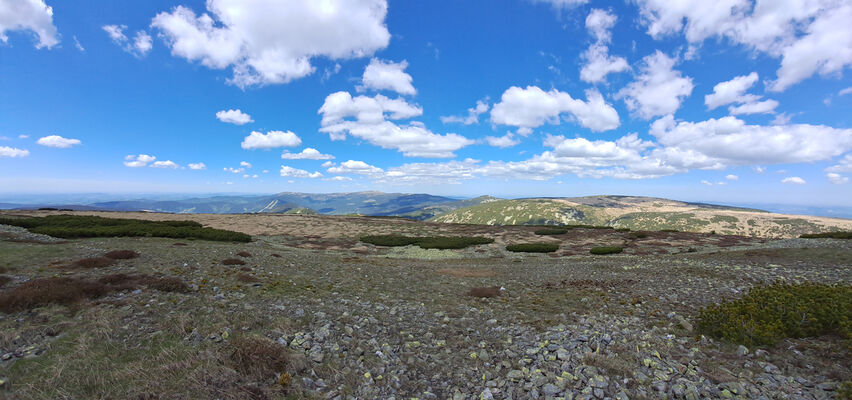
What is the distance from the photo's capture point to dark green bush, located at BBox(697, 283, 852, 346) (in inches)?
361

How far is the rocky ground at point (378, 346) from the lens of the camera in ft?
22.9

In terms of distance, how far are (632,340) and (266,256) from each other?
26581 millimetres

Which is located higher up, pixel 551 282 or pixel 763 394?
pixel 763 394

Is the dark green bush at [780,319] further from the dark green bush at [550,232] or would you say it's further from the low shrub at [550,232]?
the dark green bush at [550,232]

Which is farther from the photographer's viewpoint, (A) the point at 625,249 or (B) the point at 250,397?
(A) the point at 625,249

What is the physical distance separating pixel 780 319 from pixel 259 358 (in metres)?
15.6

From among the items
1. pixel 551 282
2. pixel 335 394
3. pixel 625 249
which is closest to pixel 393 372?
pixel 335 394

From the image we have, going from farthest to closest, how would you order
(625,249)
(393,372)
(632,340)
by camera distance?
(625,249), (632,340), (393,372)

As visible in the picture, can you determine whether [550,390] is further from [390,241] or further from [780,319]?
[390,241]

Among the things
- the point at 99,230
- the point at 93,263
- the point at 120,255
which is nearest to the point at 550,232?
the point at 120,255

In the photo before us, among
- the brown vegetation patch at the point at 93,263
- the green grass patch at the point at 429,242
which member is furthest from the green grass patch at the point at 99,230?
the brown vegetation patch at the point at 93,263

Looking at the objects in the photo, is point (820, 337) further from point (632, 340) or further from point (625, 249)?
point (625, 249)

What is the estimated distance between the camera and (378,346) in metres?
9.58

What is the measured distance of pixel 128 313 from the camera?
1057 centimetres
